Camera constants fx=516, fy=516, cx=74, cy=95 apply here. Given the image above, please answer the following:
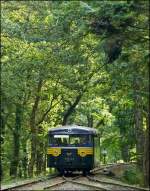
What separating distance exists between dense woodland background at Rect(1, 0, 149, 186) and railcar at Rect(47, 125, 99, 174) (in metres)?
2.30

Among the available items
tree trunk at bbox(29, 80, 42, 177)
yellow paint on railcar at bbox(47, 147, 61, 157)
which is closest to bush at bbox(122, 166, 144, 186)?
yellow paint on railcar at bbox(47, 147, 61, 157)

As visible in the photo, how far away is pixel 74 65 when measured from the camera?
24.8 meters

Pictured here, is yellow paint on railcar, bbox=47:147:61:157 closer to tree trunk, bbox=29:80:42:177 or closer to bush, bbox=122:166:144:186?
bush, bbox=122:166:144:186

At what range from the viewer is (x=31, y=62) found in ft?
92.0

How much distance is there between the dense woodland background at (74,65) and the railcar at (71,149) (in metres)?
2.30

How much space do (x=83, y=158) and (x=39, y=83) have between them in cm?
702

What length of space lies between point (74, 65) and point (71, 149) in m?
4.49

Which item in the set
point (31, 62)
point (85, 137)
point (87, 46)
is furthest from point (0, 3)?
point (85, 137)

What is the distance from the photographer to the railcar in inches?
1032

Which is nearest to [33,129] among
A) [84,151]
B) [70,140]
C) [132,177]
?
[70,140]

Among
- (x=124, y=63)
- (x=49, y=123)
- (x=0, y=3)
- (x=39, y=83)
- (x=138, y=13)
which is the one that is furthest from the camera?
(x=49, y=123)

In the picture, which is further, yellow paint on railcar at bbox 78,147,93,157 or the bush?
yellow paint on railcar at bbox 78,147,93,157

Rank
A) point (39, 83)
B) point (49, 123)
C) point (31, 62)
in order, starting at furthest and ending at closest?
point (49, 123), point (39, 83), point (31, 62)

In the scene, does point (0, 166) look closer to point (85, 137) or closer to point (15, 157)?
point (15, 157)
